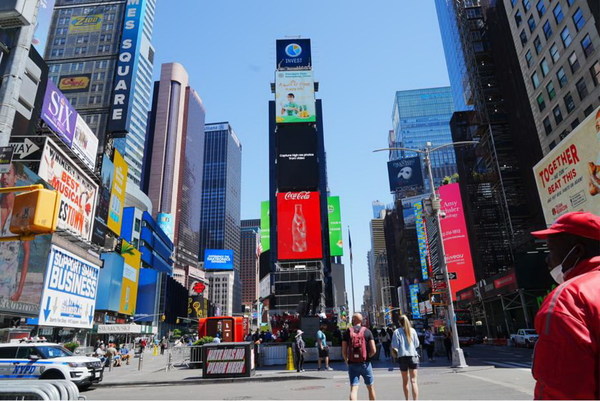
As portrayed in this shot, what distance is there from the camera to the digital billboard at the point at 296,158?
2586 inches

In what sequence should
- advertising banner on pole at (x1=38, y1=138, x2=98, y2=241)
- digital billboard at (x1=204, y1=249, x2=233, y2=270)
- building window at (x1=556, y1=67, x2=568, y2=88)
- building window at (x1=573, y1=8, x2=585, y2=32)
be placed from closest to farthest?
1. advertising banner on pole at (x1=38, y1=138, x2=98, y2=241)
2. building window at (x1=573, y1=8, x2=585, y2=32)
3. building window at (x1=556, y1=67, x2=568, y2=88)
4. digital billboard at (x1=204, y1=249, x2=233, y2=270)

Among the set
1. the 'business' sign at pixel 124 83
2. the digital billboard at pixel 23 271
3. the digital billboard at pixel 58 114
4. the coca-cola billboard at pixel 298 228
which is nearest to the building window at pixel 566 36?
the coca-cola billboard at pixel 298 228

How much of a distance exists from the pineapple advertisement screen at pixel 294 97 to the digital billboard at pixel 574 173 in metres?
47.6

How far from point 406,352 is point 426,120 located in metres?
174

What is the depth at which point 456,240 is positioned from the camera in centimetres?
6569

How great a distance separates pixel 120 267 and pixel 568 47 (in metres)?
70.5

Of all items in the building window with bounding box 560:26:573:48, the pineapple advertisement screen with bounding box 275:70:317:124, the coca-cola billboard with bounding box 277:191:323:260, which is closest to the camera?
the building window with bounding box 560:26:573:48

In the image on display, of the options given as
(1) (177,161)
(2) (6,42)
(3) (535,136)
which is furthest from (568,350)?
(1) (177,161)

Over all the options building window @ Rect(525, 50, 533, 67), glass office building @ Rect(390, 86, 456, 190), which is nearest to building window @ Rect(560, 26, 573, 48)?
building window @ Rect(525, 50, 533, 67)

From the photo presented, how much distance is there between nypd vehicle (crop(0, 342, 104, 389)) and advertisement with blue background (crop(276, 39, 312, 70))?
6559 centimetres

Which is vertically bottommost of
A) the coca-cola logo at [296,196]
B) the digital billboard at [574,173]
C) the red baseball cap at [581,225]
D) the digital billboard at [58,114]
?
the red baseball cap at [581,225]

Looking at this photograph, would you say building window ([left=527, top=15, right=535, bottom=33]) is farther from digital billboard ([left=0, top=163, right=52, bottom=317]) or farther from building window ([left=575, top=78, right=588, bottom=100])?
digital billboard ([left=0, top=163, right=52, bottom=317])

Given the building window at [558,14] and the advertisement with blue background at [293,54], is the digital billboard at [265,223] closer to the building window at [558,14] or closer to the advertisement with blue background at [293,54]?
the advertisement with blue background at [293,54]

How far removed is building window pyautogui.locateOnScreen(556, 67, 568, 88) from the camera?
126 ft
